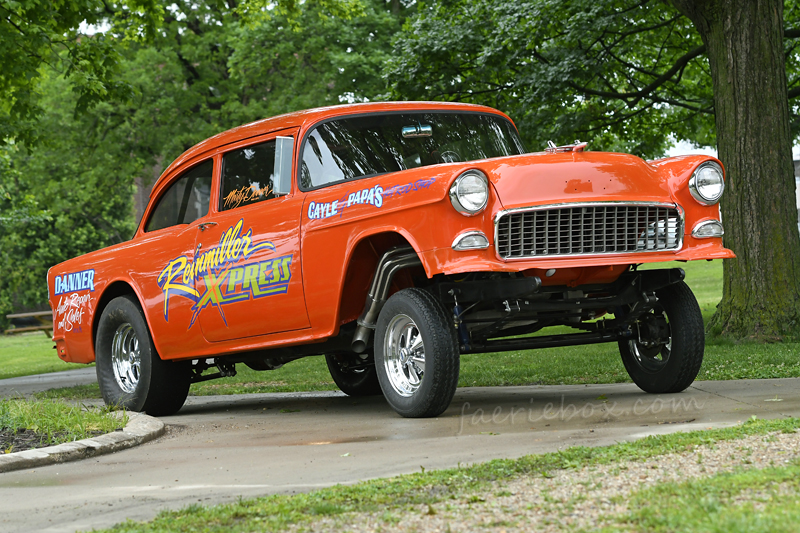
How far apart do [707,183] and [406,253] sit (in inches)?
79.1

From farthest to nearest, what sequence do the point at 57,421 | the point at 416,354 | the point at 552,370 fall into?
the point at 552,370 → the point at 57,421 → the point at 416,354

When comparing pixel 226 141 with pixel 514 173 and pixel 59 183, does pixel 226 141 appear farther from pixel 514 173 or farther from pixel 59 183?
pixel 59 183

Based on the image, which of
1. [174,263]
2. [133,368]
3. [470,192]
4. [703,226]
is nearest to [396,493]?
[470,192]

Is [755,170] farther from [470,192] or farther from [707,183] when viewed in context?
[470,192]

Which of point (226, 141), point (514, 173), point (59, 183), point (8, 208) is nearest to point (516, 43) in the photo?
point (226, 141)

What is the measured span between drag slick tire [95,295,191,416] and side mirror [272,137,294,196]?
6.64ft

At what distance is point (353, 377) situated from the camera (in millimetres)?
9070

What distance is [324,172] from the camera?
7039 mm

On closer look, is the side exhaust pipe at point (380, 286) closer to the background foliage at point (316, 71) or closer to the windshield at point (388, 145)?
the windshield at point (388, 145)

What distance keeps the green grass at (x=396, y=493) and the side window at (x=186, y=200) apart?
14.1 feet

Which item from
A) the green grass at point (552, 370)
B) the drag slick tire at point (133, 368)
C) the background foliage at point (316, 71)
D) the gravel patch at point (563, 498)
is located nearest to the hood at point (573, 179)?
the gravel patch at point (563, 498)

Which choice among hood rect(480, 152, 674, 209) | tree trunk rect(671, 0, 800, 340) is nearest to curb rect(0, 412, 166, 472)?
hood rect(480, 152, 674, 209)

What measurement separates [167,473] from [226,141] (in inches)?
143

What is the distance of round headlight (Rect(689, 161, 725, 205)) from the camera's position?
21.3 feet
